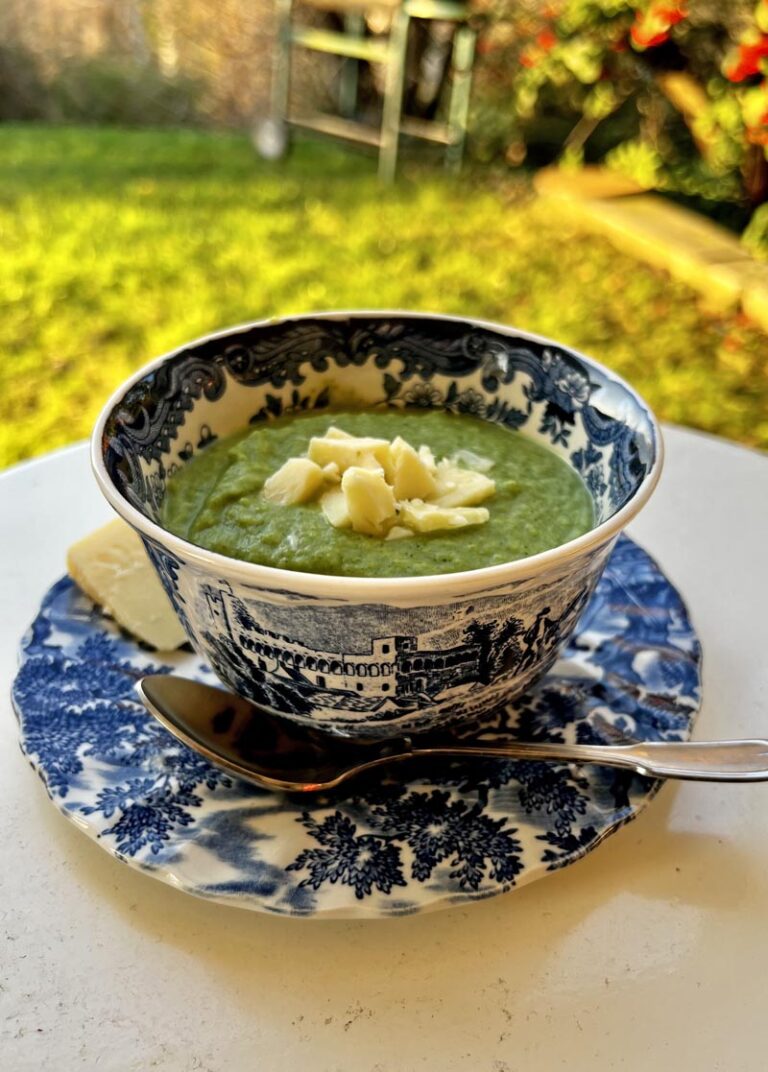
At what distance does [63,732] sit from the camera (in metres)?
0.95

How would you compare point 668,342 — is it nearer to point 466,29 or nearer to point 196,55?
point 466,29

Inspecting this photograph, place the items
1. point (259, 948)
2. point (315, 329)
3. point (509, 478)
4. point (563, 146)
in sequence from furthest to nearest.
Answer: point (563, 146) < point (315, 329) < point (509, 478) < point (259, 948)

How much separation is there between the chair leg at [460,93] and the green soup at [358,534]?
4674 millimetres

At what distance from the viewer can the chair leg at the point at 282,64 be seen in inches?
226

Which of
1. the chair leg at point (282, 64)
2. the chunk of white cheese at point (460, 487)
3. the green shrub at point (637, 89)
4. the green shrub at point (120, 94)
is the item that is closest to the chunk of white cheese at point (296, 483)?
the chunk of white cheese at point (460, 487)

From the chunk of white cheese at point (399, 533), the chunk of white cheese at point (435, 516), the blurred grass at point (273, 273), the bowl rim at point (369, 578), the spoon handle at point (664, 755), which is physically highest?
the bowl rim at point (369, 578)

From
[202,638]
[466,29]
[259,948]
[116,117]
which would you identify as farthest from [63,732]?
[116,117]

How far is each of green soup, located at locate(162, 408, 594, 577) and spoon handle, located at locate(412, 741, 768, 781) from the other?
0.18 metres

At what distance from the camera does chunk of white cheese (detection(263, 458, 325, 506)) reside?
1.08m

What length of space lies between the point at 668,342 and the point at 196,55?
170 inches

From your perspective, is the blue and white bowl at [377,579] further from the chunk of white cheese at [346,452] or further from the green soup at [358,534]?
the chunk of white cheese at [346,452]

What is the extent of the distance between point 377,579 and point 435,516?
0.87 ft

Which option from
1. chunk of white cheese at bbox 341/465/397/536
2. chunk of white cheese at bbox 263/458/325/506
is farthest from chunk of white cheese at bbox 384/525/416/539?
chunk of white cheese at bbox 263/458/325/506

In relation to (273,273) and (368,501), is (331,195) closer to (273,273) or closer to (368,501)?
(273,273)
